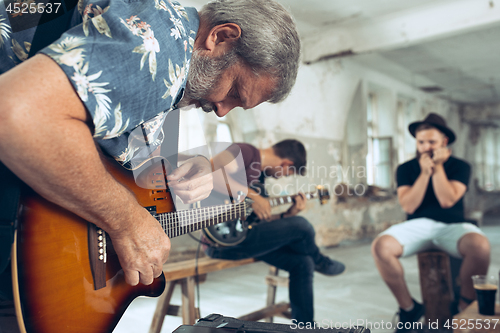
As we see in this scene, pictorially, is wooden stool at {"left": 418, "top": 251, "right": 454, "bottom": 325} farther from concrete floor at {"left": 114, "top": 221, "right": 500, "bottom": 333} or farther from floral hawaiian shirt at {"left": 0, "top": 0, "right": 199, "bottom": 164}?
floral hawaiian shirt at {"left": 0, "top": 0, "right": 199, "bottom": 164}

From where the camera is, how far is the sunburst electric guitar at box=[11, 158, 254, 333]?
27.4 inches

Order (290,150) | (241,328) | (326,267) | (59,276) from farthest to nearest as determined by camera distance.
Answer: (290,150)
(326,267)
(241,328)
(59,276)

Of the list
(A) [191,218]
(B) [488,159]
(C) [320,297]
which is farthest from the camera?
(B) [488,159]

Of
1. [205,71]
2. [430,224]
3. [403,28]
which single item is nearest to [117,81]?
[205,71]

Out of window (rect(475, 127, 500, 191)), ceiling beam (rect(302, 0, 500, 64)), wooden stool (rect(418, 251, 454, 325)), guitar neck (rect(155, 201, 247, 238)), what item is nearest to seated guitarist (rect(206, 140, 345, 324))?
guitar neck (rect(155, 201, 247, 238))

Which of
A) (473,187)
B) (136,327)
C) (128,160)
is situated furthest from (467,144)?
(128,160)

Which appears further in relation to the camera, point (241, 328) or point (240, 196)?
point (240, 196)

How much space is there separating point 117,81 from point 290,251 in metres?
1.82

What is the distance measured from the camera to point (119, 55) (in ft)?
1.97

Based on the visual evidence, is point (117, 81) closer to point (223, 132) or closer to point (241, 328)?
point (241, 328)

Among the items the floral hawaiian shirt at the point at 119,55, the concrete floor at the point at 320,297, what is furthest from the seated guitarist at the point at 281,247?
the floral hawaiian shirt at the point at 119,55

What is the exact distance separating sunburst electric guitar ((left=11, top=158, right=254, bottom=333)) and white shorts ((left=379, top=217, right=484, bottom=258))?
193 centimetres

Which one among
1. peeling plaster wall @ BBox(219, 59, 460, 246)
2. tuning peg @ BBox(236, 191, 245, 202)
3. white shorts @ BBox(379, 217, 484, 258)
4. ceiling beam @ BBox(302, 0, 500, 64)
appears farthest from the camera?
peeling plaster wall @ BBox(219, 59, 460, 246)

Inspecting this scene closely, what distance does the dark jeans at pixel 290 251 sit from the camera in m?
2.06
